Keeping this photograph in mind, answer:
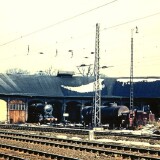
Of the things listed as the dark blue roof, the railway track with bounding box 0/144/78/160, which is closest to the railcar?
the dark blue roof

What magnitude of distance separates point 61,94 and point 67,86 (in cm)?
297

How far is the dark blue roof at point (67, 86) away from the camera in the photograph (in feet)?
185

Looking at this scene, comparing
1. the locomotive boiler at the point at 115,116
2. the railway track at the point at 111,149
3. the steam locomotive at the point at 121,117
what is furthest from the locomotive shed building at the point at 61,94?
the railway track at the point at 111,149

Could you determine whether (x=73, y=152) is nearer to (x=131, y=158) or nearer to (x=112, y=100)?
(x=131, y=158)

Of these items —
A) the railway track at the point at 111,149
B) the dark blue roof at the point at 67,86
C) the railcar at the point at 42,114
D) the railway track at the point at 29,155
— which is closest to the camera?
the railway track at the point at 29,155

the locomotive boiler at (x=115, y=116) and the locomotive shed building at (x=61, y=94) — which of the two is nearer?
the locomotive boiler at (x=115, y=116)

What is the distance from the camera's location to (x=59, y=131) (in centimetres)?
3616

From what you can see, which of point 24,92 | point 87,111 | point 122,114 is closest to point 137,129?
point 122,114

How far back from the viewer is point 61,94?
191 ft

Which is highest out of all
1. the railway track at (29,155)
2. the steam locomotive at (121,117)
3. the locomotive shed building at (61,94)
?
the locomotive shed building at (61,94)

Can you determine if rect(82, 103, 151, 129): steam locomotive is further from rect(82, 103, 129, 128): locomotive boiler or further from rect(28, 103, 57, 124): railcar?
rect(28, 103, 57, 124): railcar

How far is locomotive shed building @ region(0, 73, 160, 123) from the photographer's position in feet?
181

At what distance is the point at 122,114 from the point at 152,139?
1386 centimetres

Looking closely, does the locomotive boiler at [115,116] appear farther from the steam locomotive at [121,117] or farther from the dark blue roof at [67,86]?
the dark blue roof at [67,86]
